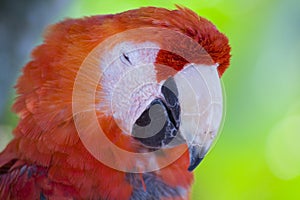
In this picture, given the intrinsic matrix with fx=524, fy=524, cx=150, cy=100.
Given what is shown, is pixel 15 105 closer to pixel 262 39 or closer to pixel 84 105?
pixel 84 105

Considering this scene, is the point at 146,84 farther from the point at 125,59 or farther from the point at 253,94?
the point at 253,94

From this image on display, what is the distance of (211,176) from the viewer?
1484mm

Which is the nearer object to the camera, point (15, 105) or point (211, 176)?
point (15, 105)

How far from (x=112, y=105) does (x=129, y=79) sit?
1.9 inches

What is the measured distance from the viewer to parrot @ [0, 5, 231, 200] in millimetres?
782

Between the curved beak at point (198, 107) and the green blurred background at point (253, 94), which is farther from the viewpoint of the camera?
the green blurred background at point (253, 94)

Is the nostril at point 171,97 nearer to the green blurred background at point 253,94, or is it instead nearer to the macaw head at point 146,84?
the macaw head at point 146,84

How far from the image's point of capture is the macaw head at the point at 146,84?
0.79m

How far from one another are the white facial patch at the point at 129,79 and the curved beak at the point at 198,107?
5cm

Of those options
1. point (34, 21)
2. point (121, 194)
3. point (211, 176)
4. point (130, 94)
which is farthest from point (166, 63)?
point (211, 176)

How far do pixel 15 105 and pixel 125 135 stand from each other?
0.18 meters

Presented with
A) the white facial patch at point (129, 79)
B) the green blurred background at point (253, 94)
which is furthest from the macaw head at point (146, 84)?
the green blurred background at point (253, 94)

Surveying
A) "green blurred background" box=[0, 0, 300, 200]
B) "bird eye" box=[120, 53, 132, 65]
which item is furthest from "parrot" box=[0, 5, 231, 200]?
"green blurred background" box=[0, 0, 300, 200]

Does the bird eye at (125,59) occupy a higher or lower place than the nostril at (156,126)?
higher
